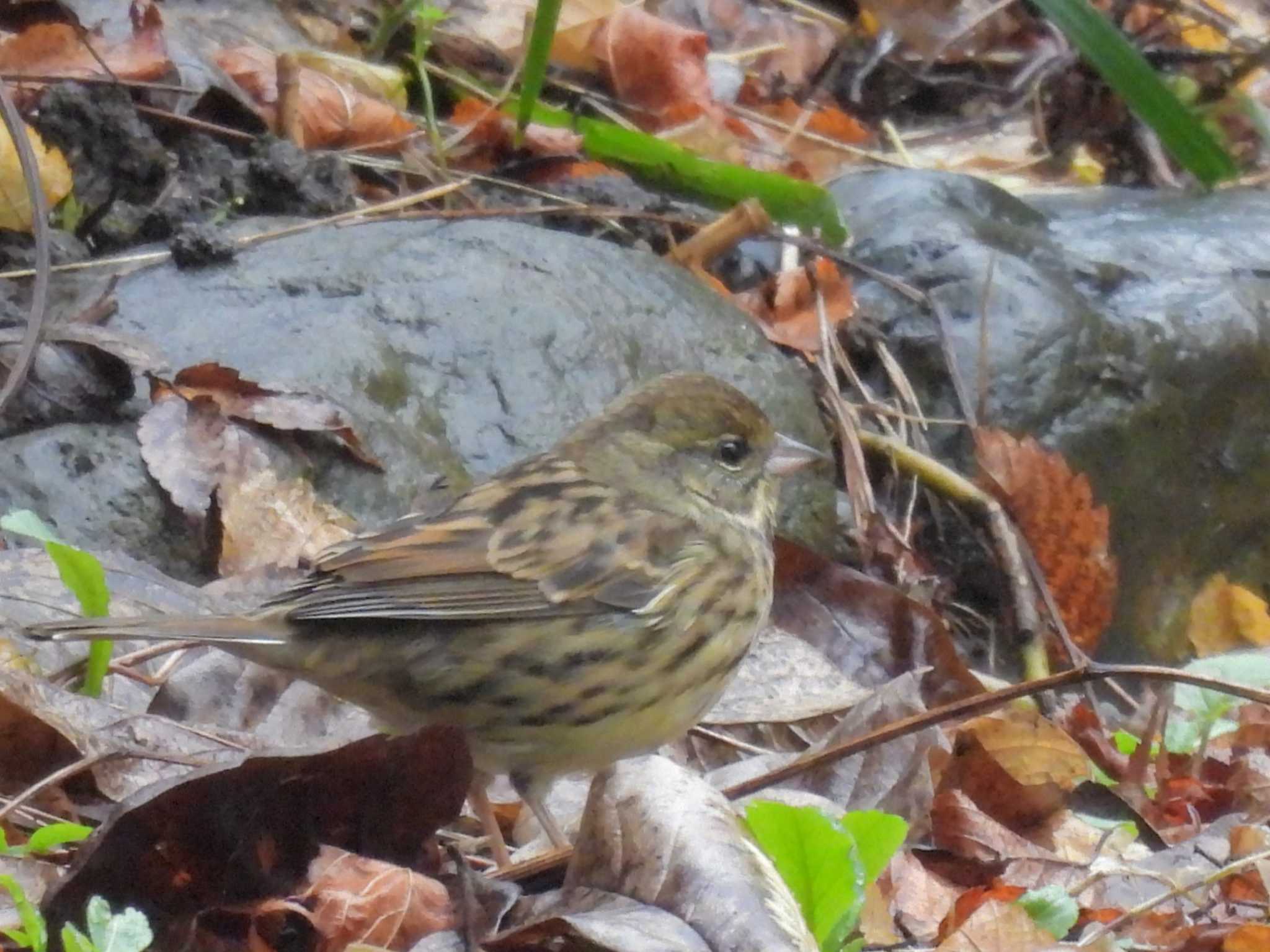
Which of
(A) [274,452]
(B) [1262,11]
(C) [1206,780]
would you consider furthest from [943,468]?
(B) [1262,11]

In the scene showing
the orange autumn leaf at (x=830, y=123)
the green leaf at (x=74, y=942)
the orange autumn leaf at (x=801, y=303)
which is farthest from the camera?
the orange autumn leaf at (x=830, y=123)

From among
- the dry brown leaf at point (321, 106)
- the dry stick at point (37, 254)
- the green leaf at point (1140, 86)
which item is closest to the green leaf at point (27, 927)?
the dry stick at point (37, 254)

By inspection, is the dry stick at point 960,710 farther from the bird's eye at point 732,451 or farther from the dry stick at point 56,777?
the bird's eye at point 732,451

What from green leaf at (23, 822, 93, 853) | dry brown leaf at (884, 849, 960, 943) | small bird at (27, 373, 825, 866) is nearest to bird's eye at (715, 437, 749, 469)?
small bird at (27, 373, 825, 866)

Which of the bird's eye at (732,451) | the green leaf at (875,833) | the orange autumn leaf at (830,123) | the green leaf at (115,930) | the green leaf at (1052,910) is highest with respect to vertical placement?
the green leaf at (115,930)

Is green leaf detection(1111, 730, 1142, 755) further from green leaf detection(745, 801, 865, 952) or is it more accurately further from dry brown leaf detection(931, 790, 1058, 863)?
green leaf detection(745, 801, 865, 952)

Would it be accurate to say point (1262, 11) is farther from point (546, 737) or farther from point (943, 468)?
point (546, 737)
